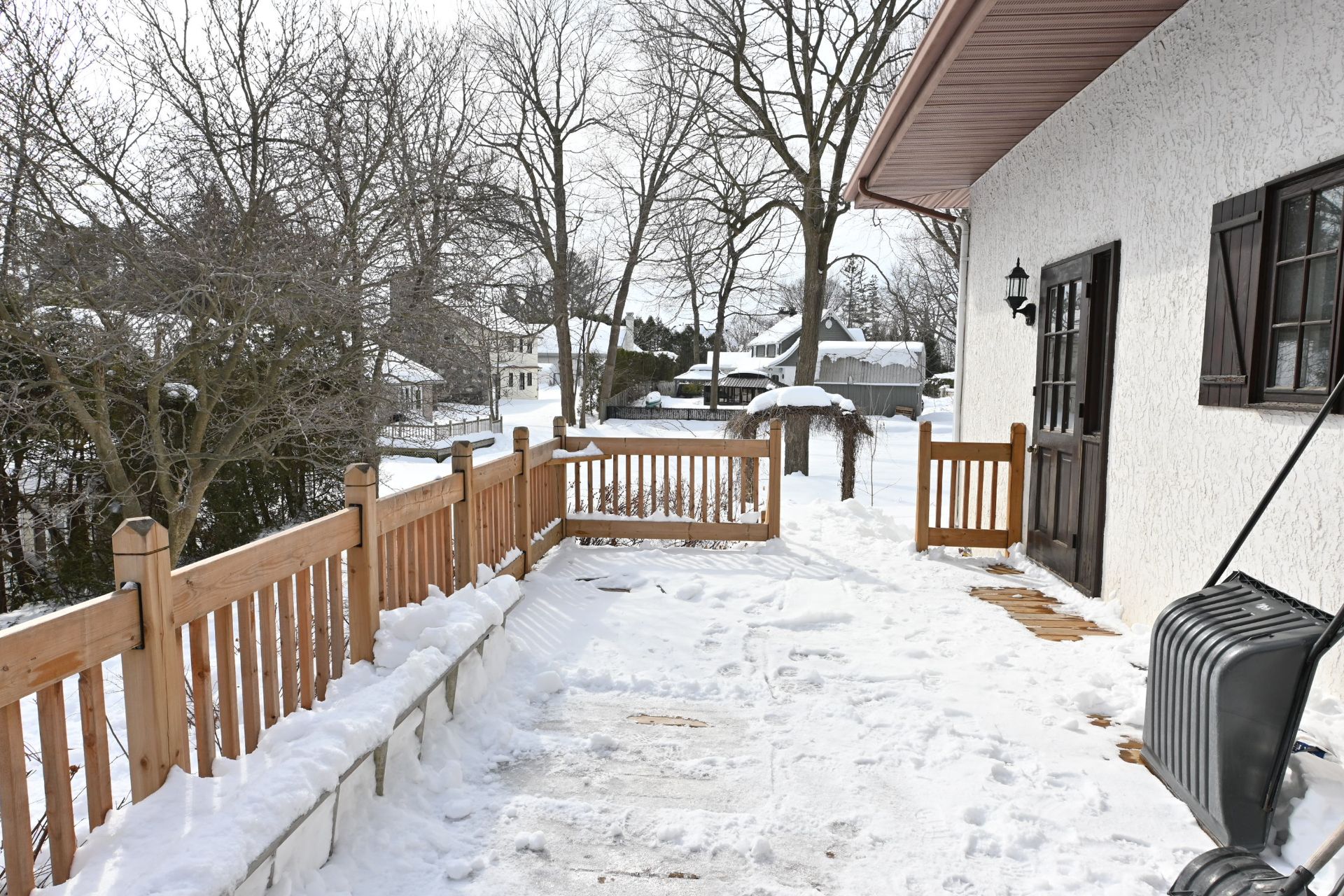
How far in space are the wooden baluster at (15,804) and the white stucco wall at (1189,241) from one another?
372 cm

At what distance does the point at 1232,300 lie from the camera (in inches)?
134

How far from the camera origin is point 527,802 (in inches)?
100.0

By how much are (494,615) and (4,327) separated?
4.72m

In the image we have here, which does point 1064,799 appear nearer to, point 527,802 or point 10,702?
point 527,802

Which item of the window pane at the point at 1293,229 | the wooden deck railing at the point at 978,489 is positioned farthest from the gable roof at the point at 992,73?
the wooden deck railing at the point at 978,489

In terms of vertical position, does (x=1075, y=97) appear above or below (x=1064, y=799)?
above

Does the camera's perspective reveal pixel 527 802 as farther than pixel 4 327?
No

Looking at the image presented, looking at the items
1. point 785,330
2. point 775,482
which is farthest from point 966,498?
point 785,330

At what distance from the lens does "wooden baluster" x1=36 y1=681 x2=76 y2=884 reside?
5.38 ft

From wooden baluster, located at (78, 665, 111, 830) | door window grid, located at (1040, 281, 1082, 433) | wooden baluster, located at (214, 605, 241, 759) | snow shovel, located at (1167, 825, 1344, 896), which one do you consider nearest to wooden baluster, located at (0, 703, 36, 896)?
wooden baluster, located at (78, 665, 111, 830)

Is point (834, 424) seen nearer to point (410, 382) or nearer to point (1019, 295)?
point (1019, 295)

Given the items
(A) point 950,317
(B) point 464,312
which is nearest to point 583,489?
(B) point 464,312

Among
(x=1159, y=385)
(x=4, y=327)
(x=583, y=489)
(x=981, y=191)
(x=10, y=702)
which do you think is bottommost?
(x=583, y=489)

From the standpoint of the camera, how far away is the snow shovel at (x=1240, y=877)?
1.53m
